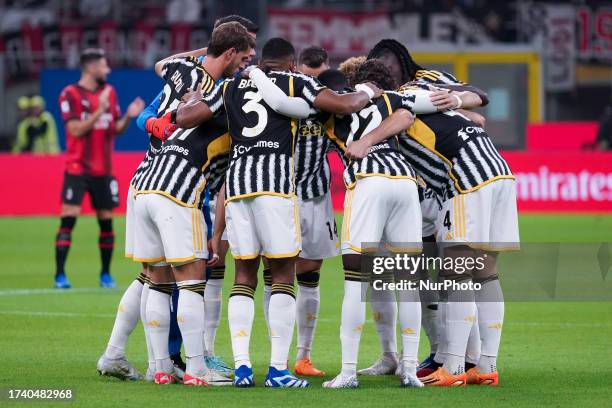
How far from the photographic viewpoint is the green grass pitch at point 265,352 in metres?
7.35

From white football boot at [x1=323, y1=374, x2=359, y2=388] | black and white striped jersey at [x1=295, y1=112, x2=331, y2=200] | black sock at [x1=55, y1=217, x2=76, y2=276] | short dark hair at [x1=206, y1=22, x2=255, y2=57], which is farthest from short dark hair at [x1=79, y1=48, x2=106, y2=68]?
white football boot at [x1=323, y1=374, x2=359, y2=388]

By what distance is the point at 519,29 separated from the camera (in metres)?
31.3

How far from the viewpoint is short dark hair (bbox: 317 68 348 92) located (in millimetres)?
8125

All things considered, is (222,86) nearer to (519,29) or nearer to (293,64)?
(293,64)

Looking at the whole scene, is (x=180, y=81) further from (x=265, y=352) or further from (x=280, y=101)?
(x=265, y=352)

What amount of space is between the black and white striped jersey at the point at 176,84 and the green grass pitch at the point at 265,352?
149 cm

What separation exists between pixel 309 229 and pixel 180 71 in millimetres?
1441

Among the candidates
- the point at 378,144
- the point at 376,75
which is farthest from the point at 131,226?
the point at 376,75

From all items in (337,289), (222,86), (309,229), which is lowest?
(337,289)

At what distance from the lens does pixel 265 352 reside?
9586mm

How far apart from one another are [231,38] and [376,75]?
97cm

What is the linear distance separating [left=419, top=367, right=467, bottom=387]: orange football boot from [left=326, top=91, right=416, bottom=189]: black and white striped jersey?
1.27 meters

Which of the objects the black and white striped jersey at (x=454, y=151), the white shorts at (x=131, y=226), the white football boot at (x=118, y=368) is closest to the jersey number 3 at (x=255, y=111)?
the black and white striped jersey at (x=454, y=151)

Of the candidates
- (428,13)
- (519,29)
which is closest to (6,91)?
(428,13)
